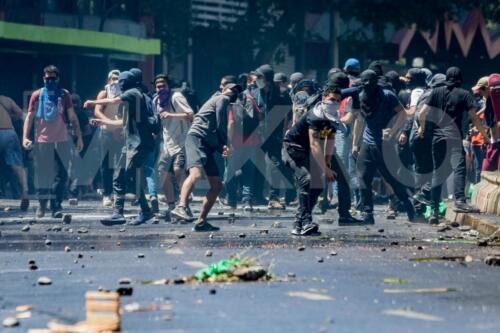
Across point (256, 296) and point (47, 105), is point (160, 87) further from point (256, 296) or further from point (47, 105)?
point (256, 296)

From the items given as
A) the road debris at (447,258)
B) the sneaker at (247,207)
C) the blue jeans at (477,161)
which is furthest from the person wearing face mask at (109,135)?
the road debris at (447,258)

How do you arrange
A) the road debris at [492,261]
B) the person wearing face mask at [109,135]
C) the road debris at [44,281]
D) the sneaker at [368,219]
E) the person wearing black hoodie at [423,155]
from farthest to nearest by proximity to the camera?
the person wearing face mask at [109,135]
the person wearing black hoodie at [423,155]
the sneaker at [368,219]
the road debris at [492,261]
the road debris at [44,281]

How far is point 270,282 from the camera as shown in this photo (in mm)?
10797

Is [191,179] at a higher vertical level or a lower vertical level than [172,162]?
lower

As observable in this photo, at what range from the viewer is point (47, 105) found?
1955cm

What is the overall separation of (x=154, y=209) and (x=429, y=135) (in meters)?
3.35

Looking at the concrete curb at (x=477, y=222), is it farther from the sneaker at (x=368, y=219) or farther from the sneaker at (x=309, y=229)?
the sneaker at (x=309, y=229)

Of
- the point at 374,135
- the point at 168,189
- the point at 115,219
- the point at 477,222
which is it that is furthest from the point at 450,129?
the point at 115,219

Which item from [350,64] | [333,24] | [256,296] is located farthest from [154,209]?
[333,24]

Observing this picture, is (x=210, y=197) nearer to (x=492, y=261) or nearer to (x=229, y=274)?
(x=492, y=261)

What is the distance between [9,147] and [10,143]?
0.05m

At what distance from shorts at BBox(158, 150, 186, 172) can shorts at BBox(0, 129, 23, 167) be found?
7.34ft

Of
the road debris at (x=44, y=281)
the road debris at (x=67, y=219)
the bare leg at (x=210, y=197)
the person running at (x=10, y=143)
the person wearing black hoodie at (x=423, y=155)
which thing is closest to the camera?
the road debris at (x=44, y=281)

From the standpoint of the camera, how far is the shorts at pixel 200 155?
56.0ft
